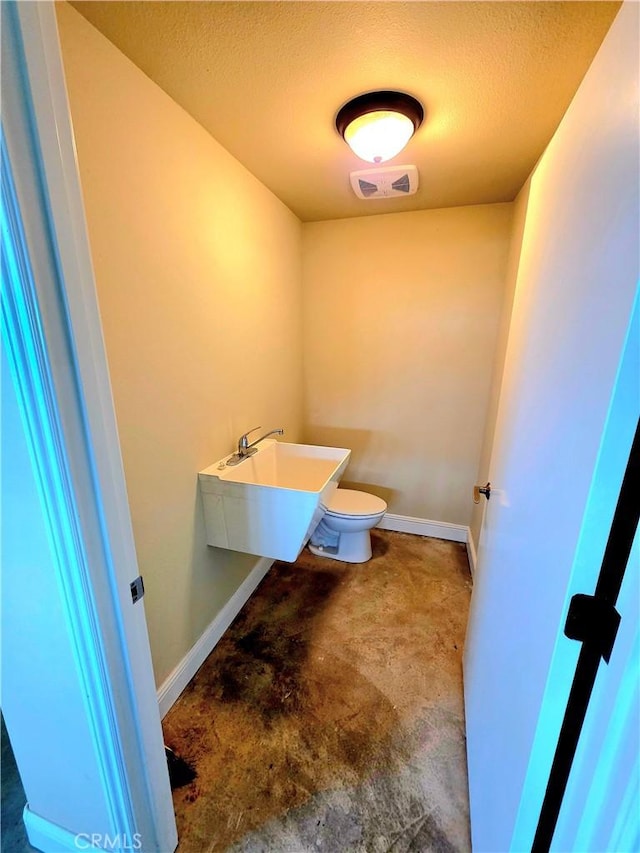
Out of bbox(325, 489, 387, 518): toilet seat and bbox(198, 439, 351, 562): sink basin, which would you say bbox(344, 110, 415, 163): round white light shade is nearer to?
bbox(198, 439, 351, 562): sink basin

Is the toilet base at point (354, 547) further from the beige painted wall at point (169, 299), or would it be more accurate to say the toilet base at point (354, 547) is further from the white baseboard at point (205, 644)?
the beige painted wall at point (169, 299)

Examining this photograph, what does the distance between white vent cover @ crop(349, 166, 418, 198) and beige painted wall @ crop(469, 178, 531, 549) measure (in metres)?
0.60

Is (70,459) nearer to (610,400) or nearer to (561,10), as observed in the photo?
(610,400)

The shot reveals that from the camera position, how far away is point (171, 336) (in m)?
1.31

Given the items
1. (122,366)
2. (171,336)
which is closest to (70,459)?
(122,366)

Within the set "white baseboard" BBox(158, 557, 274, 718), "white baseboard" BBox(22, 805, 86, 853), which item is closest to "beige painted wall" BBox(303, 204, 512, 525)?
"white baseboard" BBox(158, 557, 274, 718)

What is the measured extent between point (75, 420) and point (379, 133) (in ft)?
4.68

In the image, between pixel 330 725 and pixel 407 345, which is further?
pixel 407 345

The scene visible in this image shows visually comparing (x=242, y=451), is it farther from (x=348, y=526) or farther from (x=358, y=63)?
(x=358, y=63)

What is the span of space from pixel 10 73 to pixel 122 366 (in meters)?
0.71

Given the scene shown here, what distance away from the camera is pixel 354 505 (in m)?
2.25

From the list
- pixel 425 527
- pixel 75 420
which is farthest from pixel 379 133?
pixel 425 527

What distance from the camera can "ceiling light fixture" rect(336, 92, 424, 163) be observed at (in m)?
1.20

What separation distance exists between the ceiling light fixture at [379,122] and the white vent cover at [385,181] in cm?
33
